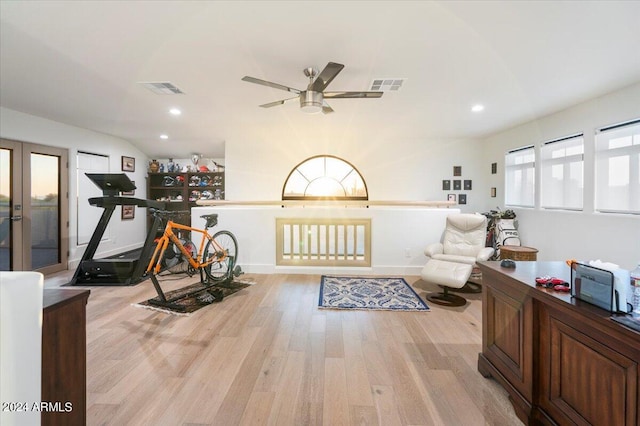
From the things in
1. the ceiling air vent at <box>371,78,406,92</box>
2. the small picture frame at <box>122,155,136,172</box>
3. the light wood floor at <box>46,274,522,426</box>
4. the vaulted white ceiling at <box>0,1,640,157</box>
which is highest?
the ceiling air vent at <box>371,78,406,92</box>

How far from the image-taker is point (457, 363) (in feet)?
7.48

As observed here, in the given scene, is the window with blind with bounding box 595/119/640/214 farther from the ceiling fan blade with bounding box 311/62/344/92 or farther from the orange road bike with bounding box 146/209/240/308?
the orange road bike with bounding box 146/209/240/308

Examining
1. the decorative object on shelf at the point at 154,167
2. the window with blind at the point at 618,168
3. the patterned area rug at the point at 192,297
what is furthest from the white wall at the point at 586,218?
the decorative object on shelf at the point at 154,167

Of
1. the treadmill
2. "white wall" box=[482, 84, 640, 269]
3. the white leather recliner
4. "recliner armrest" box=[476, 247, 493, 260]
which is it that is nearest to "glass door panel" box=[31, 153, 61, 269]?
the treadmill

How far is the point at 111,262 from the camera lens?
4.45 m

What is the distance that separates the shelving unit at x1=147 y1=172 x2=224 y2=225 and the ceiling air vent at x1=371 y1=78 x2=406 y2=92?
5.11 m

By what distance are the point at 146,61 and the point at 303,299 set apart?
3.13m

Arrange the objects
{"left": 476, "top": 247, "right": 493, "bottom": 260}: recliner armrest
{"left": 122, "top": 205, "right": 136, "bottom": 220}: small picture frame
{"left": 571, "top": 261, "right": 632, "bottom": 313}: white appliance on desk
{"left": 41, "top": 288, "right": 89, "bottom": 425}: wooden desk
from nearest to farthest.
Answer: {"left": 41, "top": 288, "right": 89, "bottom": 425}: wooden desk < {"left": 571, "top": 261, "right": 632, "bottom": 313}: white appliance on desk < {"left": 476, "top": 247, "right": 493, "bottom": 260}: recliner armrest < {"left": 122, "top": 205, "right": 136, "bottom": 220}: small picture frame

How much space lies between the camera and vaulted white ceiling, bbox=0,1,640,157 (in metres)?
2.15

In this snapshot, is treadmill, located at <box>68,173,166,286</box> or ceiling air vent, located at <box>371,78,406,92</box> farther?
treadmill, located at <box>68,173,166,286</box>

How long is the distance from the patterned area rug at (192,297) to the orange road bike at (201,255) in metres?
0.04

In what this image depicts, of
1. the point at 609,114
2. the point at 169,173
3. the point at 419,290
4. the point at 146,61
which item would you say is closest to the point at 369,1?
the point at 146,61

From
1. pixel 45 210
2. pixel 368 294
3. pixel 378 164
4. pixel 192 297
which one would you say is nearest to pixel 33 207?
pixel 45 210

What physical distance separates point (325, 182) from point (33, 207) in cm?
536
